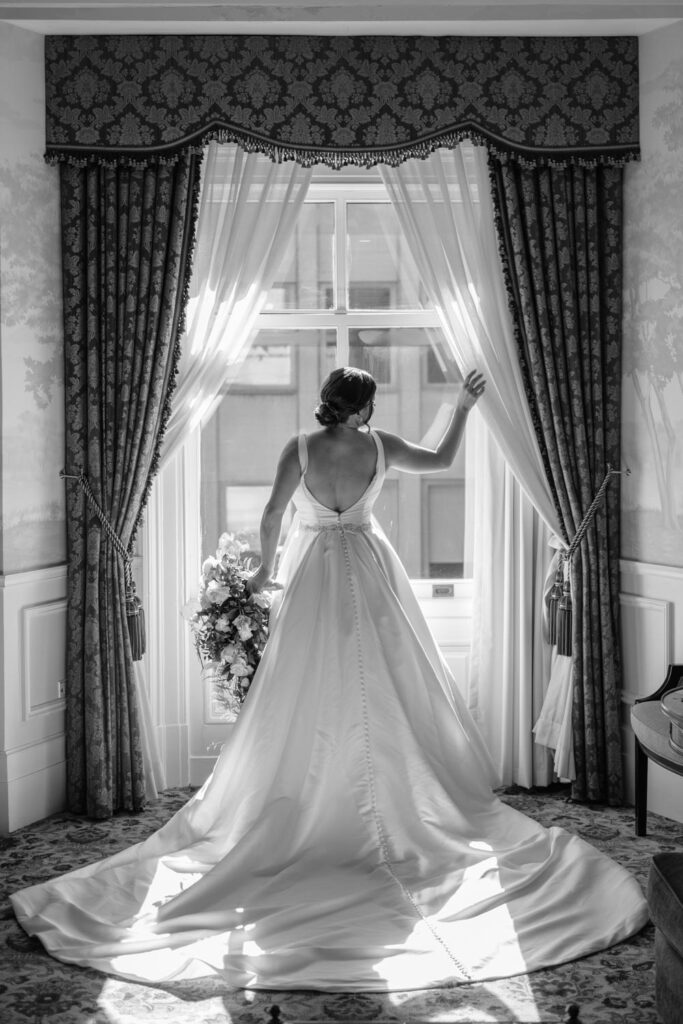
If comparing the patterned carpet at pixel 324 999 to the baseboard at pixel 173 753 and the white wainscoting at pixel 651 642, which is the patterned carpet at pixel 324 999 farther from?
the baseboard at pixel 173 753

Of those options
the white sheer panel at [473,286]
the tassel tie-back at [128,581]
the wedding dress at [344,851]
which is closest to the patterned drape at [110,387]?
the tassel tie-back at [128,581]

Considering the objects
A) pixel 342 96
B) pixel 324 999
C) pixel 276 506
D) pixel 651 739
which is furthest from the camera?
pixel 342 96

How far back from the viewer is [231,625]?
419 centimetres

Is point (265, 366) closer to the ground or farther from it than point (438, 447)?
farther from it

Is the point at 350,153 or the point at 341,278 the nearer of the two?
the point at 350,153

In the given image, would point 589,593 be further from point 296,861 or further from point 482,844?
point 296,861

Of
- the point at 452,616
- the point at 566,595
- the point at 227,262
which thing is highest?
the point at 227,262

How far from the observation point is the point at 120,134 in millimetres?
4445

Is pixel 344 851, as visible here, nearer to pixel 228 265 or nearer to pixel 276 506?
pixel 276 506

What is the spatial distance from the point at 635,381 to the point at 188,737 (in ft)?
8.42

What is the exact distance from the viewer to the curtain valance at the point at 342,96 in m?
4.45

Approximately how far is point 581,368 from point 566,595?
Result: 38.6 inches

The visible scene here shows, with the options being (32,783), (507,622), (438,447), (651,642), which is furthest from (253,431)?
(651,642)

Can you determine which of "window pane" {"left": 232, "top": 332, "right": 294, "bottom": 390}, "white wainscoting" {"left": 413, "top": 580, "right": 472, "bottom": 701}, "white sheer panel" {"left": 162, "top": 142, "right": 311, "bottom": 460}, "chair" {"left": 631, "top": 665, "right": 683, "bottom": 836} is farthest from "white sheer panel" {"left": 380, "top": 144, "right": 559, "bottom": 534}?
"chair" {"left": 631, "top": 665, "right": 683, "bottom": 836}
